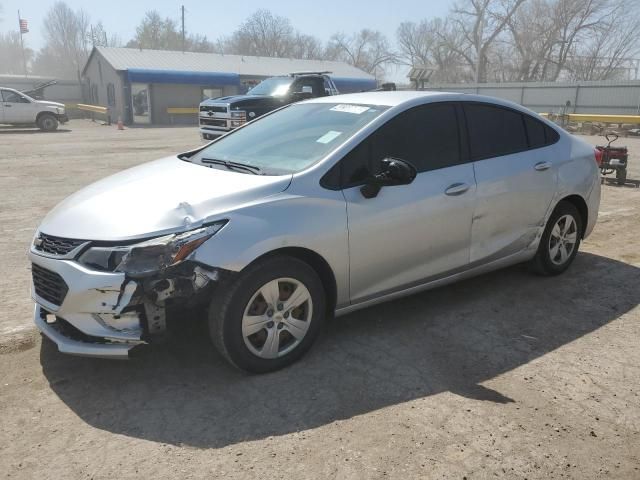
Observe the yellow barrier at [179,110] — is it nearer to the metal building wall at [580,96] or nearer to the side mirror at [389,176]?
the metal building wall at [580,96]

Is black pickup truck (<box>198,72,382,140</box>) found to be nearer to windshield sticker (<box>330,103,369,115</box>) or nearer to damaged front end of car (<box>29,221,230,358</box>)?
windshield sticker (<box>330,103,369,115</box>)

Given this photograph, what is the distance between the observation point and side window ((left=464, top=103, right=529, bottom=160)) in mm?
4406

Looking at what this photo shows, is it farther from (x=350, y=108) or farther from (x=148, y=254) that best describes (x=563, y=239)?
(x=148, y=254)

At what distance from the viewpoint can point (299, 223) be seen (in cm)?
333

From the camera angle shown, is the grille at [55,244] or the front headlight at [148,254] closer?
the front headlight at [148,254]

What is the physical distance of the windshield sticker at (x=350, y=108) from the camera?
411 cm

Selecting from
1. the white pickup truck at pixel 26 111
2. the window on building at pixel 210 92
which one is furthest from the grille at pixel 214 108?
the window on building at pixel 210 92

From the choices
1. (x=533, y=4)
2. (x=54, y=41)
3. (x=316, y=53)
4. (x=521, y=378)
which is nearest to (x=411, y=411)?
(x=521, y=378)

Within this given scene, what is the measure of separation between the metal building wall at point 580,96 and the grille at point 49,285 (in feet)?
104

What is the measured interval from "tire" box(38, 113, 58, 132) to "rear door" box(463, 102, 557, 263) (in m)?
24.4

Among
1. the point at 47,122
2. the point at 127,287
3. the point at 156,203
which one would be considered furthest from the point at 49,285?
the point at 47,122

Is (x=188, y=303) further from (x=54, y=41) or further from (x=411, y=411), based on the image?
(x=54, y=41)

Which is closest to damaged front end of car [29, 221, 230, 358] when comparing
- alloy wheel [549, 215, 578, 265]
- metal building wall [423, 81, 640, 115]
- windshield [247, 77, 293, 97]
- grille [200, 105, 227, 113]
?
alloy wheel [549, 215, 578, 265]

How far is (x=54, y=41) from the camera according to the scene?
112 metres
